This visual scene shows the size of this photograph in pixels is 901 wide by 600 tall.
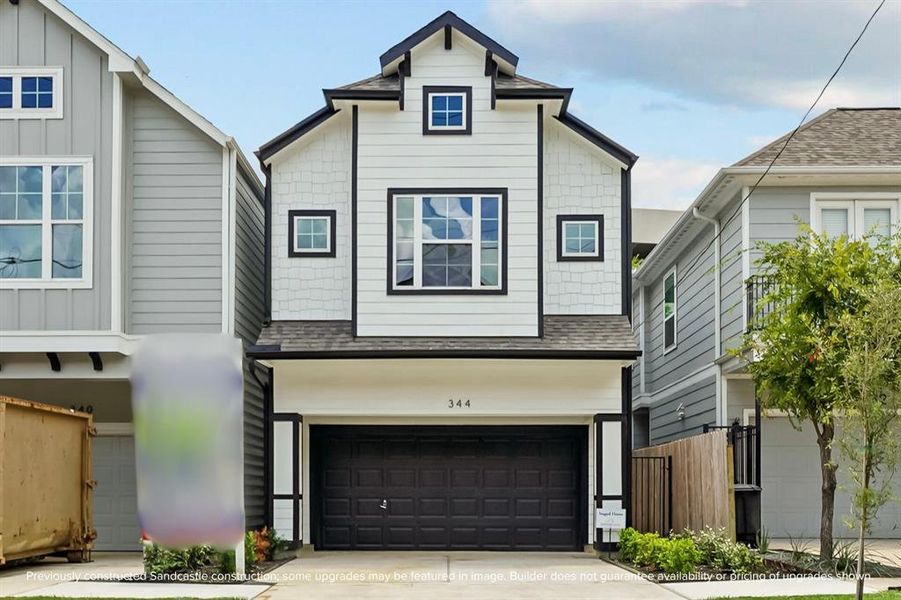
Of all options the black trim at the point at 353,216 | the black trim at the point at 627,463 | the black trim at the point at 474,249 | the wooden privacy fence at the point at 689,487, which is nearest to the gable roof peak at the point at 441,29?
the black trim at the point at 353,216

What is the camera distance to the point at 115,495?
20.0 metres

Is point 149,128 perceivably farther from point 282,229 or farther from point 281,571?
point 281,571

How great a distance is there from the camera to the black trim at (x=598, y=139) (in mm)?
19438

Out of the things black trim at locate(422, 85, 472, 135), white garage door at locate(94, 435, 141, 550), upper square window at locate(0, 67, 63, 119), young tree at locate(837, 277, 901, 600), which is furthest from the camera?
white garage door at locate(94, 435, 141, 550)

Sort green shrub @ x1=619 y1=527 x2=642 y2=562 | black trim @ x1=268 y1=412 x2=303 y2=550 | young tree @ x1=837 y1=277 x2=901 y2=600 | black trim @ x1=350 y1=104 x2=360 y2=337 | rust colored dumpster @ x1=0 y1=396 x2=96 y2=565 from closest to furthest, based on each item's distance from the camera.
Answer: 1. young tree @ x1=837 y1=277 x2=901 y2=600
2. rust colored dumpster @ x1=0 y1=396 x2=96 y2=565
3. green shrub @ x1=619 y1=527 x2=642 y2=562
4. black trim @ x1=268 y1=412 x2=303 y2=550
5. black trim @ x1=350 y1=104 x2=360 y2=337

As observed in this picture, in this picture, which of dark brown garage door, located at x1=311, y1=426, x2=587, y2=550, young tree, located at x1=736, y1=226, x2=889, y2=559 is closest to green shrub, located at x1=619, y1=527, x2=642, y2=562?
dark brown garage door, located at x1=311, y1=426, x2=587, y2=550

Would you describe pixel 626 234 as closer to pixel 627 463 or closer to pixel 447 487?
pixel 627 463

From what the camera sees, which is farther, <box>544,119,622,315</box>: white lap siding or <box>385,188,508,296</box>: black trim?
<box>544,119,622,315</box>: white lap siding

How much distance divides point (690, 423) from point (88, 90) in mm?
12821

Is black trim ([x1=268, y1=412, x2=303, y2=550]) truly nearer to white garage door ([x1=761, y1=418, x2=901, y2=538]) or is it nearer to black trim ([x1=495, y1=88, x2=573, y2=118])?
black trim ([x1=495, y1=88, x2=573, y2=118])

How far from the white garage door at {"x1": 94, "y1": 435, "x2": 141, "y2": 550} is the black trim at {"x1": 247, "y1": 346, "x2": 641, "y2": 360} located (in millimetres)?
3499

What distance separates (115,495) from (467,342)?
6.54 metres

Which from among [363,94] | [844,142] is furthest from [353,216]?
[844,142]

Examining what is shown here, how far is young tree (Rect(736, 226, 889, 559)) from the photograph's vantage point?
15.4m
